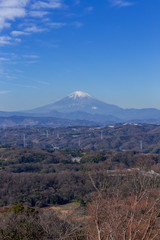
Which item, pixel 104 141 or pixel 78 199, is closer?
pixel 78 199

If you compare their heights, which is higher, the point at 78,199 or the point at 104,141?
the point at 104,141

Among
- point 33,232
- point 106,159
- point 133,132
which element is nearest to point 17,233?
point 33,232

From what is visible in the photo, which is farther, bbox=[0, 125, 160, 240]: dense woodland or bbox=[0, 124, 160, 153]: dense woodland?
bbox=[0, 124, 160, 153]: dense woodland

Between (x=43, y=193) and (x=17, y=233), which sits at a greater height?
(x=17, y=233)

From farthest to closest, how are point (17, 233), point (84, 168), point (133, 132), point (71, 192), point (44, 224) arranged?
point (133, 132) → point (84, 168) → point (71, 192) → point (44, 224) → point (17, 233)

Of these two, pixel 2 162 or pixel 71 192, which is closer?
pixel 71 192

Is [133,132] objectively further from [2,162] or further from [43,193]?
[43,193]

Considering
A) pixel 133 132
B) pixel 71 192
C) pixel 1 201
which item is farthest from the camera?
pixel 133 132

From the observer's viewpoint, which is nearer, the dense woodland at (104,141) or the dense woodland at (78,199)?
the dense woodland at (78,199)
